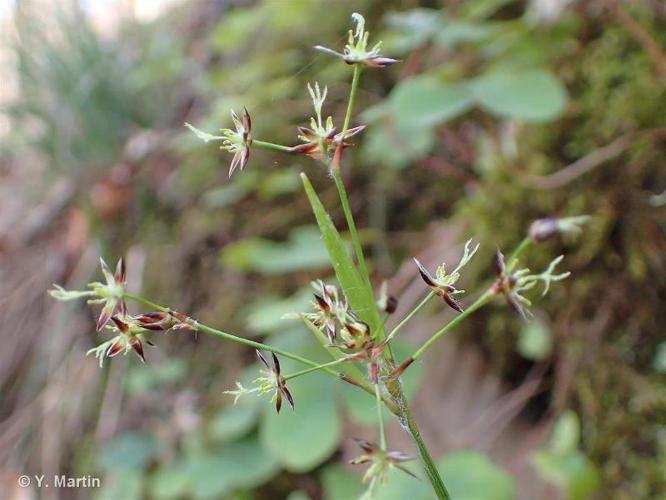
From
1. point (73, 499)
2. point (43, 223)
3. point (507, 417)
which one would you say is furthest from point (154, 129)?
point (507, 417)

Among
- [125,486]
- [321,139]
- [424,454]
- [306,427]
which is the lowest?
[125,486]

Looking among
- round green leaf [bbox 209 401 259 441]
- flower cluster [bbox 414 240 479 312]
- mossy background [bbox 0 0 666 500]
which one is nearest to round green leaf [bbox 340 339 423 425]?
mossy background [bbox 0 0 666 500]

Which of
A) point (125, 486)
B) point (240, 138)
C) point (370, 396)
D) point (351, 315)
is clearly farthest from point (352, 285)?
point (125, 486)

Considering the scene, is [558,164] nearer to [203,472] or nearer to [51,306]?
[203,472]

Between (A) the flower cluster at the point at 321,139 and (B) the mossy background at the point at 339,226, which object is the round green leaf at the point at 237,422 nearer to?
(B) the mossy background at the point at 339,226

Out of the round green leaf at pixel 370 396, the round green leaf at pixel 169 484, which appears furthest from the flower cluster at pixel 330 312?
the round green leaf at pixel 169 484

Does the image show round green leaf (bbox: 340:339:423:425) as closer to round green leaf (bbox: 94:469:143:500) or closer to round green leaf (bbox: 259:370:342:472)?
round green leaf (bbox: 259:370:342:472)

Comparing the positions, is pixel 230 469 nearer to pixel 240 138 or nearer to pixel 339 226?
pixel 339 226
